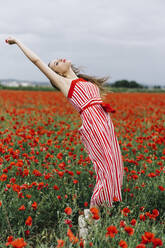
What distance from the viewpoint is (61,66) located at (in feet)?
10.1

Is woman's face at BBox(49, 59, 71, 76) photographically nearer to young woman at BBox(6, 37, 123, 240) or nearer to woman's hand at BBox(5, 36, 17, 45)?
young woman at BBox(6, 37, 123, 240)

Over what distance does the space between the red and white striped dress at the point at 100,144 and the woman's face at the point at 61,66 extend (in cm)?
24

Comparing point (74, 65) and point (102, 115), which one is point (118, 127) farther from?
point (102, 115)

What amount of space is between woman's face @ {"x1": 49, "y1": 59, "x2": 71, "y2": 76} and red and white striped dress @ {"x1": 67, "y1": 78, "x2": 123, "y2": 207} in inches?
9.4

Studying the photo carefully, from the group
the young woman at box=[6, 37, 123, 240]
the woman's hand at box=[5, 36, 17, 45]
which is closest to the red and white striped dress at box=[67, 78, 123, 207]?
the young woman at box=[6, 37, 123, 240]

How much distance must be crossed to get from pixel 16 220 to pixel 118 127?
14.8ft

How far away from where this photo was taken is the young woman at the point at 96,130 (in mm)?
2713

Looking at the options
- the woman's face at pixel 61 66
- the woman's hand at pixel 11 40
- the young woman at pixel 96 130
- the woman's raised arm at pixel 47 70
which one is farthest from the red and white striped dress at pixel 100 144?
the woman's hand at pixel 11 40

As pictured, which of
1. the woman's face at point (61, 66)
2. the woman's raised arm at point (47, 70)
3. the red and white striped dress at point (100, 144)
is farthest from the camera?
the woman's face at point (61, 66)

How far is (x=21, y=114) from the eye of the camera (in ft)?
25.7

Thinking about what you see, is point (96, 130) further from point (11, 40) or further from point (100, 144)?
point (11, 40)

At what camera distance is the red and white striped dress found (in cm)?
271

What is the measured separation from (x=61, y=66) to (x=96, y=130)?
0.85m

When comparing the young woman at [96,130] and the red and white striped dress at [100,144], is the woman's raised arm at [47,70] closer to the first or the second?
the young woman at [96,130]
